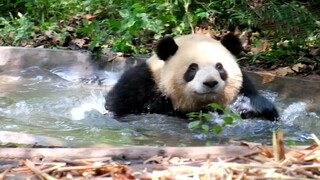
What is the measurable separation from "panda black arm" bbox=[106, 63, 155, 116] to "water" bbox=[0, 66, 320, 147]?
12 centimetres

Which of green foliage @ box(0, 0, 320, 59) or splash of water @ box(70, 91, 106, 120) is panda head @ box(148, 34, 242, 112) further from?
green foliage @ box(0, 0, 320, 59)

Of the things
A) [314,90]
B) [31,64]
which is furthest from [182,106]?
[31,64]

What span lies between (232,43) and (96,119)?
5.09 ft

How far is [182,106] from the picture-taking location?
5.58m

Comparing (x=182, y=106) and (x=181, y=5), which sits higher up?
(x=181, y=5)

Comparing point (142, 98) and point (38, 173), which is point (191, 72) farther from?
point (38, 173)

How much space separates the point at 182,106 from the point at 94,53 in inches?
105

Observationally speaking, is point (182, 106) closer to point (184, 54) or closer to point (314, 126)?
point (184, 54)

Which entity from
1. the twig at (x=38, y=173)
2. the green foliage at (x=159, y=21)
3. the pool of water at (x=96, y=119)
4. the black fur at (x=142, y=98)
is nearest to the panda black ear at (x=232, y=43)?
the pool of water at (x=96, y=119)

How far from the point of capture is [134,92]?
5.65 m

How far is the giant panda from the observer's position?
208 inches

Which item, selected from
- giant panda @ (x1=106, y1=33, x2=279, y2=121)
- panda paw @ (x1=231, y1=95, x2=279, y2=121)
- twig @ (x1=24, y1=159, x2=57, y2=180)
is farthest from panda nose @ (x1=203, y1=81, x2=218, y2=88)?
twig @ (x1=24, y1=159, x2=57, y2=180)

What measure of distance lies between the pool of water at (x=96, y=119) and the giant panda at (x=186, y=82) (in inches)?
5.7

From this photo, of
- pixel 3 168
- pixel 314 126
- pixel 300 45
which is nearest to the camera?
pixel 3 168
